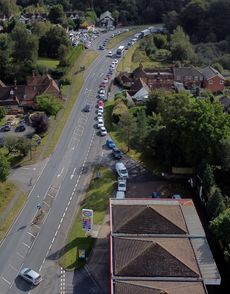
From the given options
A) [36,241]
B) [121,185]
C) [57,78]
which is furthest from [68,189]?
[57,78]

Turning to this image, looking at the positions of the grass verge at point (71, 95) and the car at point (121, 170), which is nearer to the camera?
the car at point (121, 170)

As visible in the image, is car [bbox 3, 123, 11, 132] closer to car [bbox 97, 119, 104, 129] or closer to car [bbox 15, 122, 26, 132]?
car [bbox 15, 122, 26, 132]

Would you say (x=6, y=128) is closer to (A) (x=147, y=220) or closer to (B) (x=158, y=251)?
(A) (x=147, y=220)

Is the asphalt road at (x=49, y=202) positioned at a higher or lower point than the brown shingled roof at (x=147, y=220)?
lower

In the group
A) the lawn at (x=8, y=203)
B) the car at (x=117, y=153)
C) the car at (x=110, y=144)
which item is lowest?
the car at (x=110, y=144)

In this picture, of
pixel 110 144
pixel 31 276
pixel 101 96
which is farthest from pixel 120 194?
pixel 101 96

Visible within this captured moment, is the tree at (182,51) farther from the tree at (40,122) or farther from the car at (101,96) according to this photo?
the tree at (40,122)

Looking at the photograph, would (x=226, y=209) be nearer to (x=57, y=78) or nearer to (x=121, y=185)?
(x=121, y=185)

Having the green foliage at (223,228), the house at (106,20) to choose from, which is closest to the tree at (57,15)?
the house at (106,20)

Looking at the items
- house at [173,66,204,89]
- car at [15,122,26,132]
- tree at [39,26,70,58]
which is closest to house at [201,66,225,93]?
house at [173,66,204,89]
